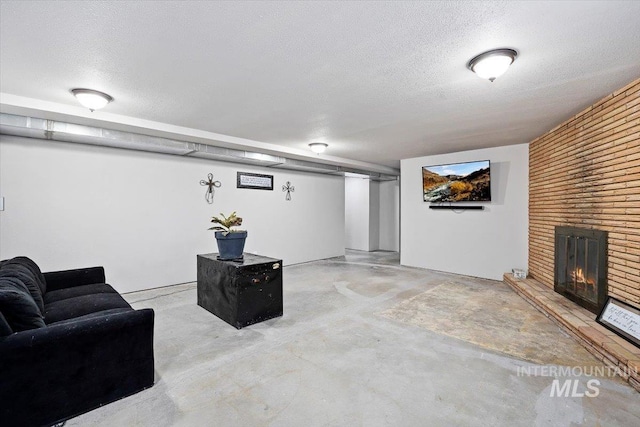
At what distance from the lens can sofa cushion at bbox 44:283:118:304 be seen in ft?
9.52

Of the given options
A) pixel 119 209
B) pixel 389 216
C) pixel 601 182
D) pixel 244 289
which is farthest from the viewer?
pixel 389 216

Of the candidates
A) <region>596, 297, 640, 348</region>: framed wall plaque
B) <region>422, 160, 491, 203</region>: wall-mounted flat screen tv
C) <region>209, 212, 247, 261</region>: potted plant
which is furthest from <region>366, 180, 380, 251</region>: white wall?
<region>596, 297, 640, 348</region>: framed wall plaque

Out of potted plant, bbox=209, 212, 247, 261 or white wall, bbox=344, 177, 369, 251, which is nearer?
potted plant, bbox=209, 212, 247, 261

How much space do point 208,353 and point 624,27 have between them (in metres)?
3.98

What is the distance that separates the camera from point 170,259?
5.16m

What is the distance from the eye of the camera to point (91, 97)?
3.04 m

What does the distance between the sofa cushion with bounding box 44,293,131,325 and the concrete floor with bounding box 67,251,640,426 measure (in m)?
0.59

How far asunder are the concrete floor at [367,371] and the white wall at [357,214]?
5.20 metres

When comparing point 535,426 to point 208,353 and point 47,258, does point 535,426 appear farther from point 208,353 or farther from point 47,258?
point 47,258

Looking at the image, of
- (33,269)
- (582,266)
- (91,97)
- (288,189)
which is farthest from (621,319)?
(288,189)

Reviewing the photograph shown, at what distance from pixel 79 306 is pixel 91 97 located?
2056mm

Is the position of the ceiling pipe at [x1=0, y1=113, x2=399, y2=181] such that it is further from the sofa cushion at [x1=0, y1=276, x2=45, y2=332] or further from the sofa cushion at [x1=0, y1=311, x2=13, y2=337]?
the sofa cushion at [x1=0, y1=311, x2=13, y2=337]

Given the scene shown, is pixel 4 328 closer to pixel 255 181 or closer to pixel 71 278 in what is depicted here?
pixel 71 278

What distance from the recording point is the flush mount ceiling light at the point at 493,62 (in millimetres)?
2250
